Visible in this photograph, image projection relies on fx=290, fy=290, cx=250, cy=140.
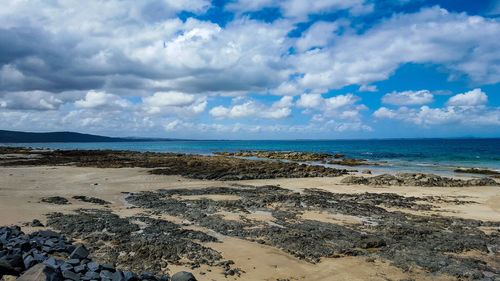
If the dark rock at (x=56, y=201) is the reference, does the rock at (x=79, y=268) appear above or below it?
above

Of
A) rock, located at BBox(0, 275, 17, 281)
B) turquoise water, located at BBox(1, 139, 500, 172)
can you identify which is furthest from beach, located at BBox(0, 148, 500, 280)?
turquoise water, located at BBox(1, 139, 500, 172)

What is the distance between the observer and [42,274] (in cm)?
507

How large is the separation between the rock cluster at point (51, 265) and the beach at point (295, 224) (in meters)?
0.97

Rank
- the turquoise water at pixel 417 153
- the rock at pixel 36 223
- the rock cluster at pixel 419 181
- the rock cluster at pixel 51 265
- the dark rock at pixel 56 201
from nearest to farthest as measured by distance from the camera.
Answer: the rock cluster at pixel 51 265, the rock at pixel 36 223, the dark rock at pixel 56 201, the rock cluster at pixel 419 181, the turquoise water at pixel 417 153

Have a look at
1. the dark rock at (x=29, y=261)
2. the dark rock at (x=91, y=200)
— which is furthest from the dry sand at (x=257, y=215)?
the dark rock at (x=29, y=261)

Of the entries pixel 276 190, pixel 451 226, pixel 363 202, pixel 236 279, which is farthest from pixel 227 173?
pixel 236 279

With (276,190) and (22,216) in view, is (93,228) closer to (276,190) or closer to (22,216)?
(22,216)

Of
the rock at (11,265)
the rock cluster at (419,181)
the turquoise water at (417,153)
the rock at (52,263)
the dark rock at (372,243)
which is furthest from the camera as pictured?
the turquoise water at (417,153)

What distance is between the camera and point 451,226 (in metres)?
11.5

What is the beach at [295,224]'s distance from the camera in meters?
7.57

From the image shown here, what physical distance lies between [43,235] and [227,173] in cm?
1977

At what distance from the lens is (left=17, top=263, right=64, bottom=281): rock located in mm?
5027

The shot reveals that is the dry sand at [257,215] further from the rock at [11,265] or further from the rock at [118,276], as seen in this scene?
the rock at [11,265]

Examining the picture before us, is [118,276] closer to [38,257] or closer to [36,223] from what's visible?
[38,257]
